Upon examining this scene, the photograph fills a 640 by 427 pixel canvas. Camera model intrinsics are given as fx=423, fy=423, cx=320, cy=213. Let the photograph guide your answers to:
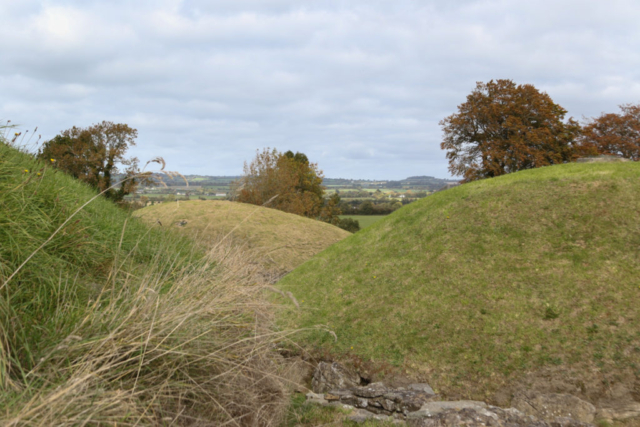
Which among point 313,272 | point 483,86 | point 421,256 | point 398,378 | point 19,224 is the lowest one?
point 398,378

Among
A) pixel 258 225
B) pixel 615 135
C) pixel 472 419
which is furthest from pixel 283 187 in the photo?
pixel 472 419

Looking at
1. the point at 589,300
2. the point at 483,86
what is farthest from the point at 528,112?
the point at 589,300

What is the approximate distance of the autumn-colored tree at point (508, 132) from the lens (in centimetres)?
2394

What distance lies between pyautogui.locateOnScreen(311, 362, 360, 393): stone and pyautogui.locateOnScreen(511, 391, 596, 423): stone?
2.67 m

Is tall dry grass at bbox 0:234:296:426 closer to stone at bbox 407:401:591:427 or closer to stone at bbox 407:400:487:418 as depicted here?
stone at bbox 407:401:591:427

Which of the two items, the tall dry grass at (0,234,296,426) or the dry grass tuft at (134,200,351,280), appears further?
the dry grass tuft at (134,200,351,280)

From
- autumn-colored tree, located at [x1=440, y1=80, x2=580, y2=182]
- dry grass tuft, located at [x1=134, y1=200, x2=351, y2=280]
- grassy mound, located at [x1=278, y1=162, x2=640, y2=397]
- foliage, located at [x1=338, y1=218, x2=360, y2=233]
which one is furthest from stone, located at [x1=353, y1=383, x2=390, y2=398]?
foliage, located at [x1=338, y1=218, x2=360, y2=233]

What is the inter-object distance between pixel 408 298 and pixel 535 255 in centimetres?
302

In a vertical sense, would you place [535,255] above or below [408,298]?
above

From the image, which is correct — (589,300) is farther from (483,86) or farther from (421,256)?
(483,86)

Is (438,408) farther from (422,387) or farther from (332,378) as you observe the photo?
(332,378)

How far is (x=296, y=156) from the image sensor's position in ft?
152

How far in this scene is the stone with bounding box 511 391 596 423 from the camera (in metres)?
5.99

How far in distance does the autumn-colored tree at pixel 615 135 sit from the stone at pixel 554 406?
23.3 m
